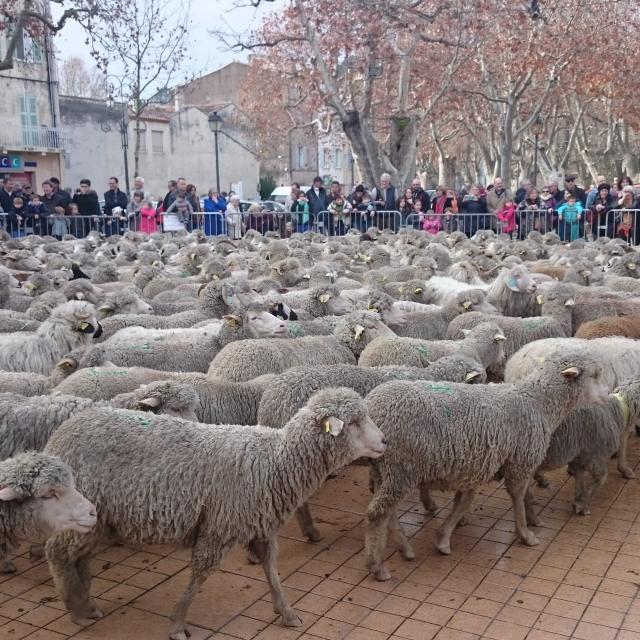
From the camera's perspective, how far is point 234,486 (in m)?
3.71

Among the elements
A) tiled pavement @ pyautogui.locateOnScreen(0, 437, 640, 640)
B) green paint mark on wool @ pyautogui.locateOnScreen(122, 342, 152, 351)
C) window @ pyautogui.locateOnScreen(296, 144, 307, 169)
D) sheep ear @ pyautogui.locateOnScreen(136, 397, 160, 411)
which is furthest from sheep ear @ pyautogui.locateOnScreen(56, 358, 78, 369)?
window @ pyautogui.locateOnScreen(296, 144, 307, 169)

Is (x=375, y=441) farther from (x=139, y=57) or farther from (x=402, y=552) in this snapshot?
(x=139, y=57)

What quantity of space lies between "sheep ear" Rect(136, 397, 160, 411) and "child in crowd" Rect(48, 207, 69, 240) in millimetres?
13147

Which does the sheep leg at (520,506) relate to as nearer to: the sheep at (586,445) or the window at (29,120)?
the sheep at (586,445)

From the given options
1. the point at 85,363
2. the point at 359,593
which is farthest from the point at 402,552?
the point at 85,363

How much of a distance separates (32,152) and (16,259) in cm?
2682

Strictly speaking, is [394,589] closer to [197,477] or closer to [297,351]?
[197,477]

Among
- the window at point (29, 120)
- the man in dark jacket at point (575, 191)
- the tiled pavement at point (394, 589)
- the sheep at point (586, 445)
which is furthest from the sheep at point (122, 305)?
the window at point (29, 120)

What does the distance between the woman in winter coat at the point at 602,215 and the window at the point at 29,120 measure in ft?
86.9

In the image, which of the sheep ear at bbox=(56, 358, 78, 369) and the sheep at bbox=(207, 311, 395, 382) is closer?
the sheep ear at bbox=(56, 358, 78, 369)

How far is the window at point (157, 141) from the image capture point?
150 ft

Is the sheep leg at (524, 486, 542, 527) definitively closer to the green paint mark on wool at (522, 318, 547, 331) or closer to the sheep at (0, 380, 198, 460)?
the sheep at (0, 380, 198, 460)

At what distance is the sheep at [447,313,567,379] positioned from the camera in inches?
275

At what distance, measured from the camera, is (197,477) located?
12.1 ft
